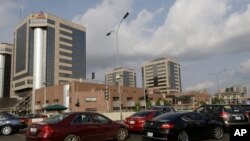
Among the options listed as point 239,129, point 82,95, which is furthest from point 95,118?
point 82,95

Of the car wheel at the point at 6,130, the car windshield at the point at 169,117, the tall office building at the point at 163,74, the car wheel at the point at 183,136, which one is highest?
the tall office building at the point at 163,74

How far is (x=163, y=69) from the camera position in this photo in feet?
602

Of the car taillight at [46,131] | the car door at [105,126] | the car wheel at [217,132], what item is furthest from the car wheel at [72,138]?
the car wheel at [217,132]

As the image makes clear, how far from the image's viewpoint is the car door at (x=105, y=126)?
13.3 meters

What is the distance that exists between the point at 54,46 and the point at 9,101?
29.7 metres

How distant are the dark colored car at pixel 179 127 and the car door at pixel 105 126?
1500mm

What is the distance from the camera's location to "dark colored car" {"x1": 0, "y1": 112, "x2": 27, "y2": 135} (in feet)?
62.1

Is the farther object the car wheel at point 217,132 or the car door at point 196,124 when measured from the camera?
the car wheel at point 217,132

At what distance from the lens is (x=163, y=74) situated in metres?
183

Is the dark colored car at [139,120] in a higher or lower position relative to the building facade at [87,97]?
lower

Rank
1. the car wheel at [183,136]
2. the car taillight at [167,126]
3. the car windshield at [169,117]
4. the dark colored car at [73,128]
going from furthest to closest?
the car windshield at [169,117] < the car wheel at [183,136] < the car taillight at [167,126] < the dark colored car at [73,128]

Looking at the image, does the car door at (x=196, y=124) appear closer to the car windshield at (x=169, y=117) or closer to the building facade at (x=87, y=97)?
the car windshield at (x=169, y=117)

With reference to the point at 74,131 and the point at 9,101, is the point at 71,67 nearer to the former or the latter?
the point at 9,101

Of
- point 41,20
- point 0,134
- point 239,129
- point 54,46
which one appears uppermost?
point 41,20
